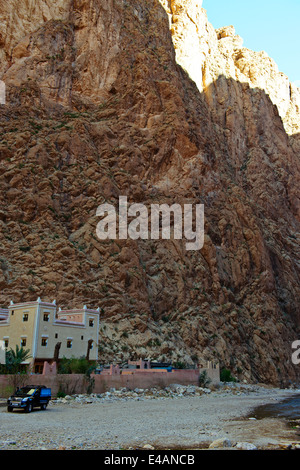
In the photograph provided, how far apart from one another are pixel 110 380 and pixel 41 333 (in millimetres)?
6755

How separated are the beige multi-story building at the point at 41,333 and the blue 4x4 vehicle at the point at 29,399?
39.4 feet

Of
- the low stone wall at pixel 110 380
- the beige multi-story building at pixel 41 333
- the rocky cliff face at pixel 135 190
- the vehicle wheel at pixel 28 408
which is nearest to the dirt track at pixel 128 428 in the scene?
the vehicle wheel at pixel 28 408

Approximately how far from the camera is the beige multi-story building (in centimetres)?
3397

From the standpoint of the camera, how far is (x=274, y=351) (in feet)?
190

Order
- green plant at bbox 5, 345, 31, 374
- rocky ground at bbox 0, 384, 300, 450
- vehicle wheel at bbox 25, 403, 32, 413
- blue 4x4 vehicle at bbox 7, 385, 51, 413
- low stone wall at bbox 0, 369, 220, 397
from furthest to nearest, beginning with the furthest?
1. green plant at bbox 5, 345, 31, 374
2. low stone wall at bbox 0, 369, 220, 397
3. vehicle wheel at bbox 25, 403, 32, 413
4. blue 4x4 vehicle at bbox 7, 385, 51, 413
5. rocky ground at bbox 0, 384, 300, 450

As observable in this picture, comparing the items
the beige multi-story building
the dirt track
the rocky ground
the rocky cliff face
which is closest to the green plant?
the beige multi-story building

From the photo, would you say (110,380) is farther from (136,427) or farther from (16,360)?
(136,427)

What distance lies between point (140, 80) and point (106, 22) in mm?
11256

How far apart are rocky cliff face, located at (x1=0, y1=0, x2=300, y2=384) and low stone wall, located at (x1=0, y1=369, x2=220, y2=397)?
466 cm

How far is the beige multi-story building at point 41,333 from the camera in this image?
34.0 metres

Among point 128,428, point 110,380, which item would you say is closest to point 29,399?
point 128,428

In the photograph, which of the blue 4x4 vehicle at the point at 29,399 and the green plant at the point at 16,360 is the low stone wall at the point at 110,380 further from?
the blue 4x4 vehicle at the point at 29,399

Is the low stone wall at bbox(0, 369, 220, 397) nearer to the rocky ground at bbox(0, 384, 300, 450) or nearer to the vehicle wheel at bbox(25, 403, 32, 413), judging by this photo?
the rocky ground at bbox(0, 384, 300, 450)
